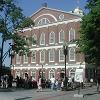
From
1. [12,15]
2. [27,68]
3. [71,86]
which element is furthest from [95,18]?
[27,68]

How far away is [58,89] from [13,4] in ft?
42.6

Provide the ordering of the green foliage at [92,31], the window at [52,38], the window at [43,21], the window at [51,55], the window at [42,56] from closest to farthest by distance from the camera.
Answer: the green foliage at [92,31] → the window at [51,55] → the window at [52,38] → the window at [42,56] → the window at [43,21]

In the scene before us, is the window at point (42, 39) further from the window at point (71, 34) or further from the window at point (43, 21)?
the window at point (71, 34)

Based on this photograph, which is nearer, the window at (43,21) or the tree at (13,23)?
the tree at (13,23)

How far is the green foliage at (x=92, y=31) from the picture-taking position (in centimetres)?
4019

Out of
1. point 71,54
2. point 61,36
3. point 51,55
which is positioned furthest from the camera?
point 51,55

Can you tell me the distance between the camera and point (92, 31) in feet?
134

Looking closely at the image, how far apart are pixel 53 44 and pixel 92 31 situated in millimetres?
28974

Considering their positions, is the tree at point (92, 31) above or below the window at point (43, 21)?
below

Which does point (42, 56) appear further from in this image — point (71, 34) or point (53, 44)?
point (71, 34)

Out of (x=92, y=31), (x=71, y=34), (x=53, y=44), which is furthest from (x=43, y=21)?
(x=92, y=31)

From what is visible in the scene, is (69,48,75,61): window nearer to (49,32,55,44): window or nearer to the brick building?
the brick building

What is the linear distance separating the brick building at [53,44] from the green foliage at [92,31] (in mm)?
20662

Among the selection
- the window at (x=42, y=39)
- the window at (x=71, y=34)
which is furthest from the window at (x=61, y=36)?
the window at (x=42, y=39)
